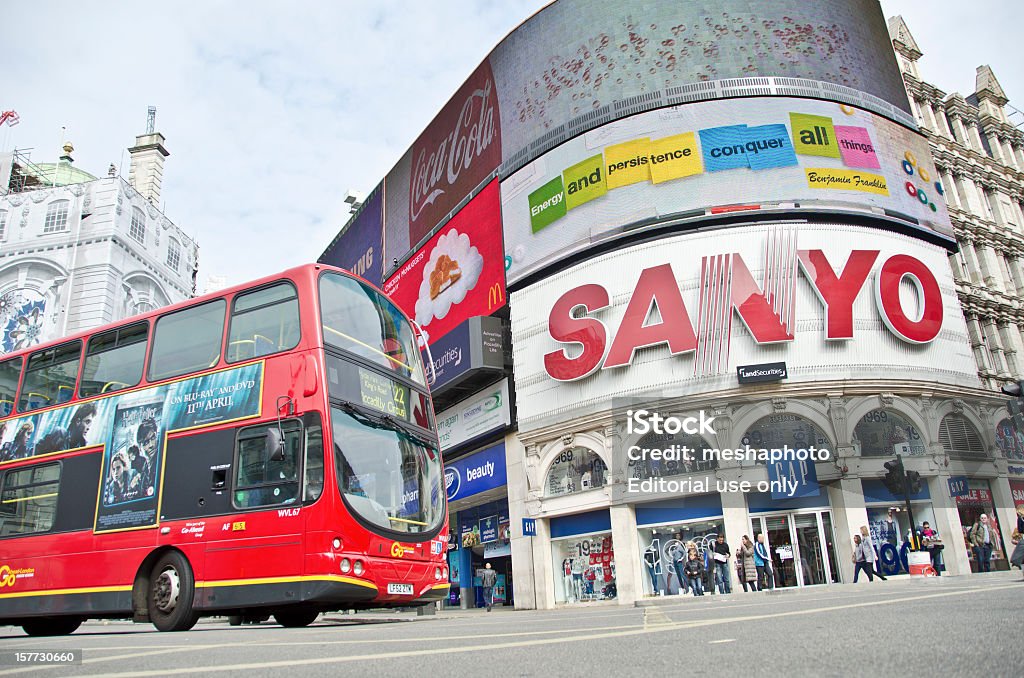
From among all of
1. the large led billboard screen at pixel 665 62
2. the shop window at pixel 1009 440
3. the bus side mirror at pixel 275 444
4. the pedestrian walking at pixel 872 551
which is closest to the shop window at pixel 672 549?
the pedestrian walking at pixel 872 551

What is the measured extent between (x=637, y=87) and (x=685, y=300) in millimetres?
9410

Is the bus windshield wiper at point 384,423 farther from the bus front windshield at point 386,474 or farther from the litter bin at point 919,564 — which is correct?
the litter bin at point 919,564

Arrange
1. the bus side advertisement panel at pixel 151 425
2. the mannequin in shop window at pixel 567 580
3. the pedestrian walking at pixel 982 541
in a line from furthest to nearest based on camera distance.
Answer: the mannequin in shop window at pixel 567 580, the pedestrian walking at pixel 982 541, the bus side advertisement panel at pixel 151 425

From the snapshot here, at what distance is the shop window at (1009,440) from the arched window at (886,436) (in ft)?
14.6

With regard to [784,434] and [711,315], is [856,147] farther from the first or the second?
[784,434]

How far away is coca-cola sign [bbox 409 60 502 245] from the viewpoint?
3272 centimetres

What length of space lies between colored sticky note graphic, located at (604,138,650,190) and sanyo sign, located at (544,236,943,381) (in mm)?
3805

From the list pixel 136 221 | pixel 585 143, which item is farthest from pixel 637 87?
pixel 136 221

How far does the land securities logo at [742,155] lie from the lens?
25688 mm

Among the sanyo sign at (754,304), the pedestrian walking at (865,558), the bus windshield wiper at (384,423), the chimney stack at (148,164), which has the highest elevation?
the chimney stack at (148,164)

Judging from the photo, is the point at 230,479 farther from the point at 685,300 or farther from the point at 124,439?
the point at 685,300

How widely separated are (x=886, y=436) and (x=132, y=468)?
70.4ft

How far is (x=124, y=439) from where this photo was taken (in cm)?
1037

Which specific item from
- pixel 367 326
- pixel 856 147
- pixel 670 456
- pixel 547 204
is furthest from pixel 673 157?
pixel 367 326
